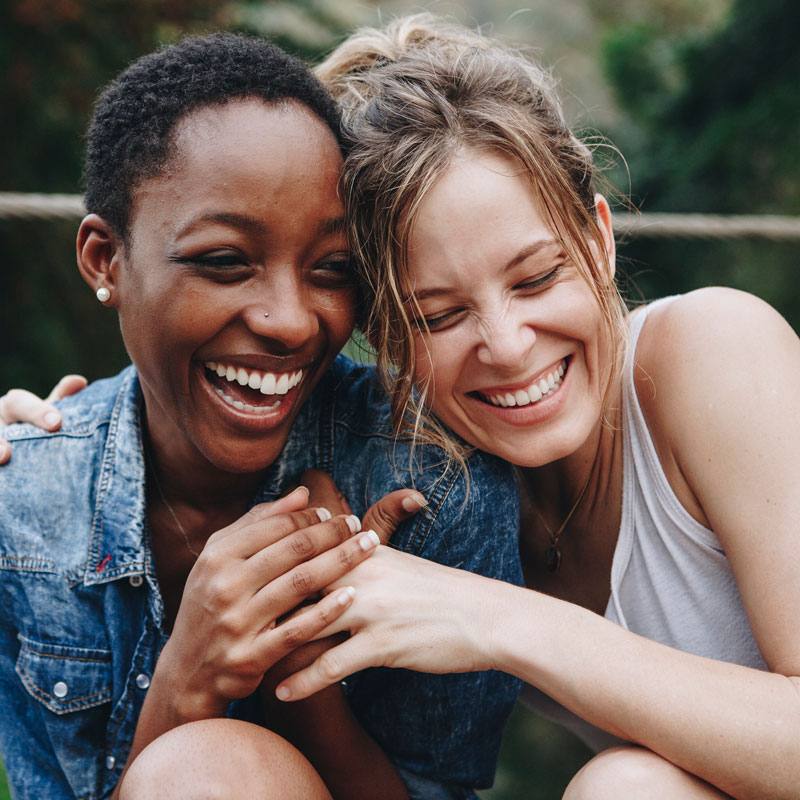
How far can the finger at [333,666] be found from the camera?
63.6 inches

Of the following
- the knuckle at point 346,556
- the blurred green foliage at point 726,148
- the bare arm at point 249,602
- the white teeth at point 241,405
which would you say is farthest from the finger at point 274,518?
the blurred green foliage at point 726,148

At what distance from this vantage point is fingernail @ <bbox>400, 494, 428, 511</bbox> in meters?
1.85

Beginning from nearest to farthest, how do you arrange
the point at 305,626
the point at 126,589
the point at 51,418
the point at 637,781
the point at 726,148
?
the point at 637,781
the point at 305,626
the point at 126,589
the point at 51,418
the point at 726,148

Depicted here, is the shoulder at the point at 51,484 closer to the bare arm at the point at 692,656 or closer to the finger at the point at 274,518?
the finger at the point at 274,518

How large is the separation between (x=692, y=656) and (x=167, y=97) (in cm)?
142

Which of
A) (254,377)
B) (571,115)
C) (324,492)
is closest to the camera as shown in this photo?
(254,377)

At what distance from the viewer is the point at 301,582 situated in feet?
5.37

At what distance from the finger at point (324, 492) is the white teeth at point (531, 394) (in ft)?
1.22

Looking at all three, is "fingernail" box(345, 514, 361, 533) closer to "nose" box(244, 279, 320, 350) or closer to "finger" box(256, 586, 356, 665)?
"finger" box(256, 586, 356, 665)

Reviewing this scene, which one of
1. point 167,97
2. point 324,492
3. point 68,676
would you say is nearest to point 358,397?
point 324,492

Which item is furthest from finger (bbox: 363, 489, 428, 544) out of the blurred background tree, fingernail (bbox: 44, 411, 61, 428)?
the blurred background tree

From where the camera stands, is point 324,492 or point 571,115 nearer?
point 324,492

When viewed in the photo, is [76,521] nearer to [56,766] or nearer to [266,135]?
[56,766]

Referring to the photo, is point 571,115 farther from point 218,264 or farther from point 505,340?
point 218,264
